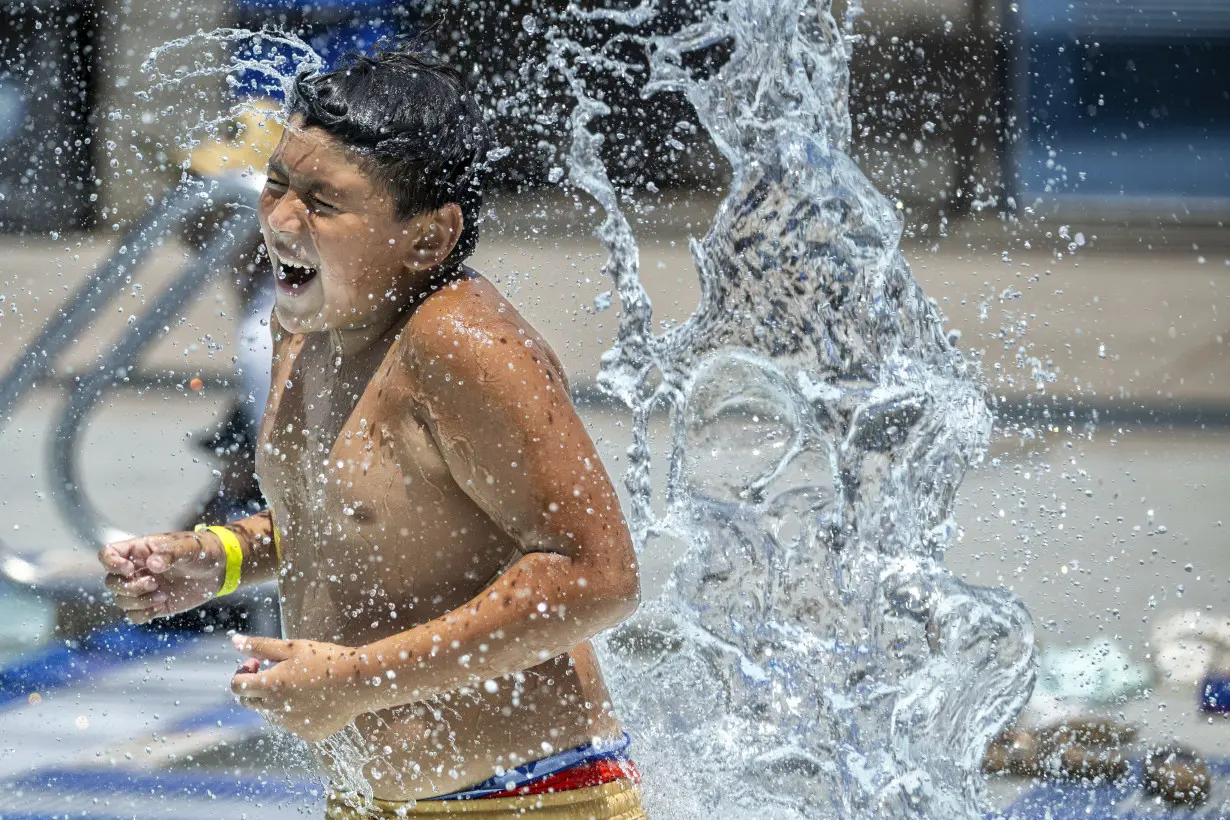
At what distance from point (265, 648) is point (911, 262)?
8.10 metres

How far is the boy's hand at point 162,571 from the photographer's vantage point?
1.59 metres

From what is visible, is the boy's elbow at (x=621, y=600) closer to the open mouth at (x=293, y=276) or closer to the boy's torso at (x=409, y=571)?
the boy's torso at (x=409, y=571)

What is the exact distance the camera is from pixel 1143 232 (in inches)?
399

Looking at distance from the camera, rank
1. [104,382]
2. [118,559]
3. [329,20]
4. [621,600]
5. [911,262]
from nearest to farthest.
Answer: [621,600] < [118,559] < [104,382] < [329,20] < [911,262]

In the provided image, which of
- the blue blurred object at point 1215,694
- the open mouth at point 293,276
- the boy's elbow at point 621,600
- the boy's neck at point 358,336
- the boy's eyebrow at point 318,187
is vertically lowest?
the blue blurred object at point 1215,694

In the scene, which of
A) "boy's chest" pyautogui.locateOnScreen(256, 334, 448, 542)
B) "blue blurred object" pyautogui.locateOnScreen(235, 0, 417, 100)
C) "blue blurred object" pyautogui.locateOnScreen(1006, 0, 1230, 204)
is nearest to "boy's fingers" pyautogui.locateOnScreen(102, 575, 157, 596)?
"boy's chest" pyautogui.locateOnScreen(256, 334, 448, 542)

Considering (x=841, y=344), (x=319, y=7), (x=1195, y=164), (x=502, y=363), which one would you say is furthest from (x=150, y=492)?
(x=1195, y=164)

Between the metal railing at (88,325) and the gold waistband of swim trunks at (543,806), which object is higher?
the gold waistband of swim trunks at (543,806)

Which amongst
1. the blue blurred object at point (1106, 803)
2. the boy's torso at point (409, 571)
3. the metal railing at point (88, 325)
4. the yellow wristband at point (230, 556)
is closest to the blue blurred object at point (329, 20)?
the metal railing at point (88, 325)

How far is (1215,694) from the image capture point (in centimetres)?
335

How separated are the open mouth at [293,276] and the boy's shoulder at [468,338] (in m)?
0.11

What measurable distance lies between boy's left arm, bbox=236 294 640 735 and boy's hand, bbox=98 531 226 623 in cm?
33

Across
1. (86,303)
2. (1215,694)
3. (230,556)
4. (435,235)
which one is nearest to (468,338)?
(435,235)

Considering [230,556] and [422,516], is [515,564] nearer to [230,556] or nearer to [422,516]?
[422,516]
